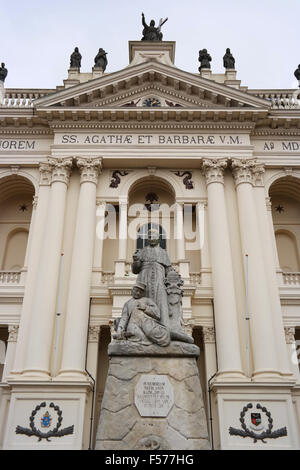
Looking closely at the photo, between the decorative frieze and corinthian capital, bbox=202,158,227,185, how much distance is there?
272 inches

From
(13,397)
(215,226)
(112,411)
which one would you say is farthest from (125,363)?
(215,226)

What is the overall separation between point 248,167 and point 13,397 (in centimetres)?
1428

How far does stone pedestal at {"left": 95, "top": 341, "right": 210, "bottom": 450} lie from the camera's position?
721cm

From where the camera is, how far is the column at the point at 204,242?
19267 mm

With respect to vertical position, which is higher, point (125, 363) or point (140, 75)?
point (140, 75)

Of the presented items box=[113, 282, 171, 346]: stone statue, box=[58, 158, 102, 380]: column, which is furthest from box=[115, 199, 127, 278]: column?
box=[113, 282, 171, 346]: stone statue

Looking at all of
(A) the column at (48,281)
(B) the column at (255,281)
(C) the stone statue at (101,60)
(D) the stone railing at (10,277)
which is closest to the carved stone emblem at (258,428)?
(B) the column at (255,281)

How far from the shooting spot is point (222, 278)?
1834cm

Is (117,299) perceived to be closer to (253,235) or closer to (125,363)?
(253,235)

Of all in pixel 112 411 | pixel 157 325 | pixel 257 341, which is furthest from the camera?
pixel 257 341

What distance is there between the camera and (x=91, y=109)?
2138cm

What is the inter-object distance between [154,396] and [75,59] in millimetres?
22896

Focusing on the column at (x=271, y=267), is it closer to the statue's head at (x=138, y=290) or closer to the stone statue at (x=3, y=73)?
the statue's head at (x=138, y=290)

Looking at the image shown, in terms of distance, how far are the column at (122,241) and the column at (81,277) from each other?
1244 millimetres
